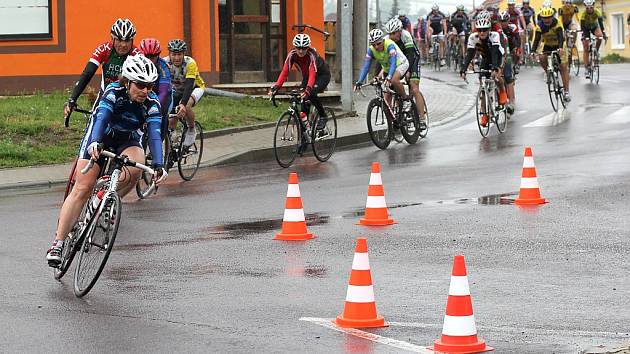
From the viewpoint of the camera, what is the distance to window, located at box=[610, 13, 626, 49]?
246 ft

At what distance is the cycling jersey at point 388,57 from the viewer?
2091 cm

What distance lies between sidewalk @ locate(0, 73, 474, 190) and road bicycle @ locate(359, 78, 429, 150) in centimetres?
126

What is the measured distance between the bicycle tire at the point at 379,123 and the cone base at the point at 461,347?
13213mm

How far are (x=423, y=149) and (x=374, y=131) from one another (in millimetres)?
793

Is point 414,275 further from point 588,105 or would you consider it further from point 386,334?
point 588,105

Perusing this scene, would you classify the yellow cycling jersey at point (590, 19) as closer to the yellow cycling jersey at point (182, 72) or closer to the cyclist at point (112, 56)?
the yellow cycling jersey at point (182, 72)

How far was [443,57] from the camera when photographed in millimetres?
44812

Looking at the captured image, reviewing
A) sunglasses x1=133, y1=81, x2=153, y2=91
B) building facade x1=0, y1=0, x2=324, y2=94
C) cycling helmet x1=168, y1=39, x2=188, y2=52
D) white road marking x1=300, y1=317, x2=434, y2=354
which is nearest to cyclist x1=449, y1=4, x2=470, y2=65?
building facade x1=0, y1=0, x2=324, y2=94

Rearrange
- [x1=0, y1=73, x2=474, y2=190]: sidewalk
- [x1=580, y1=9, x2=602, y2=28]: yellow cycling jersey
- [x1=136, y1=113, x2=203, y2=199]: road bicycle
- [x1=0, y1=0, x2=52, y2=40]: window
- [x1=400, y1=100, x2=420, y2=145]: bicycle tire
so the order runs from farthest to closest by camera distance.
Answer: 1. [x1=580, y1=9, x2=602, y2=28]: yellow cycling jersey
2. [x1=0, y1=0, x2=52, y2=40]: window
3. [x1=400, y1=100, x2=420, y2=145]: bicycle tire
4. [x1=0, y1=73, x2=474, y2=190]: sidewalk
5. [x1=136, y1=113, x2=203, y2=199]: road bicycle

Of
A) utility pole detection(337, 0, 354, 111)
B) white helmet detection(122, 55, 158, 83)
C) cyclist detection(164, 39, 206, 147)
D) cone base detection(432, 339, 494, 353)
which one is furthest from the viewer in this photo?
utility pole detection(337, 0, 354, 111)

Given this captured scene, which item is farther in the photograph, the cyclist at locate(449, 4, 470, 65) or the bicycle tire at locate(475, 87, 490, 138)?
the cyclist at locate(449, 4, 470, 65)

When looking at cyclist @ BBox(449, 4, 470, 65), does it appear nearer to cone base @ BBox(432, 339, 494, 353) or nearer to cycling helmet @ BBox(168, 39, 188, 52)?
cycling helmet @ BBox(168, 39, 188, 52)

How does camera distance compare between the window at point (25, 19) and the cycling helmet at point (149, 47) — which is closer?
the cycling helmet at point (149, 47)

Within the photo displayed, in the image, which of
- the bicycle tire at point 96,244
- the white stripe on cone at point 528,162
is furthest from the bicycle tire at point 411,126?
the bicycle tire at point 96,244
